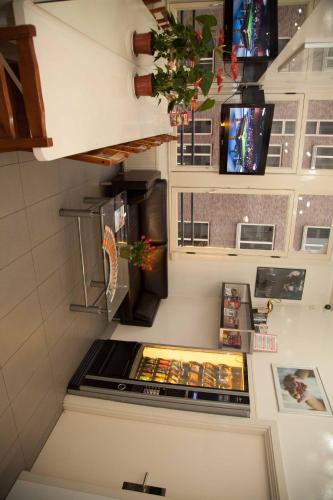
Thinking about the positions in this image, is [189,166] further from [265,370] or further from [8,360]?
[8,360]

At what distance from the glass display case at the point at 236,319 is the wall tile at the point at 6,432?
194 cm

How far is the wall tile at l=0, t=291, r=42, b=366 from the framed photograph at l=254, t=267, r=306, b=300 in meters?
2.83

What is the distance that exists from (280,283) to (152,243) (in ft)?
5.48

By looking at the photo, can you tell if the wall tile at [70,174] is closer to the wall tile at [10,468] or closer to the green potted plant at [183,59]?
the green potted plant at [183,59]

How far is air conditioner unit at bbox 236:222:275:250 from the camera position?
13.3 ft

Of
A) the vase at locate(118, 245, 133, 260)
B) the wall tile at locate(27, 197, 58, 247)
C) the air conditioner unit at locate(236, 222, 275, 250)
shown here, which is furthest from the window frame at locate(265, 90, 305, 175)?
the wall tile at locate(27, 197, 58, 247)

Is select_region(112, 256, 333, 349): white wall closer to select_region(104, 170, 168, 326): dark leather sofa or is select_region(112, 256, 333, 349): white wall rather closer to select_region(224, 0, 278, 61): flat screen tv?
select_region(104, 170, 168, 326): dark leather sofa

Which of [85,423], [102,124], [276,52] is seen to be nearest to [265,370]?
[85,423]

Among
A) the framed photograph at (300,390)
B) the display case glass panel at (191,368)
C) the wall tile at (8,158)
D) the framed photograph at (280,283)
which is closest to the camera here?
the wall tile at (8,158)

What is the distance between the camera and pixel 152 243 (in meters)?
3.89

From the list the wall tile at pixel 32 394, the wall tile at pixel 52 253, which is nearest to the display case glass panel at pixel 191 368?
the wall tile at pixel 32 394

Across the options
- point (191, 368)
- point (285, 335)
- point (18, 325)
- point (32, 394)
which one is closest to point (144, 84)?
point (18, 325)

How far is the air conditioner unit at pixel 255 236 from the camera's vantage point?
4.04 m

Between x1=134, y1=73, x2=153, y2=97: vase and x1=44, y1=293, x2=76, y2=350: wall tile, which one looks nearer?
x1=134, y1=73, x2=153, y2=97: vase
